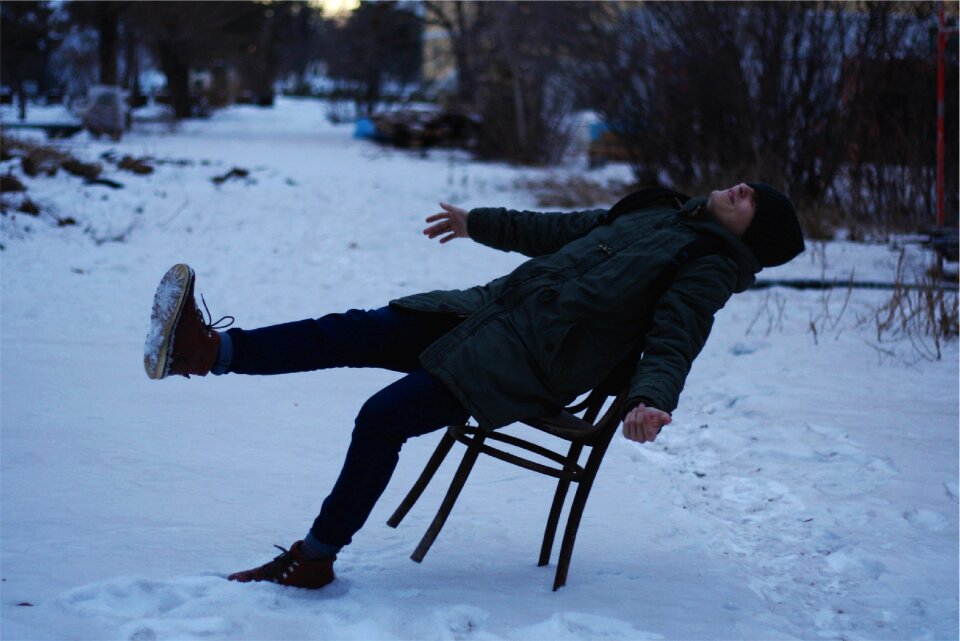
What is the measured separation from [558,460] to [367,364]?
0.70 meters

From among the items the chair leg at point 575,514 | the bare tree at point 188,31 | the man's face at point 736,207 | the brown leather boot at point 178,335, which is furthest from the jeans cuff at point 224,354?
the bare tree at point 188,31

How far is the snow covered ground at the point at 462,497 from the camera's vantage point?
3.00m

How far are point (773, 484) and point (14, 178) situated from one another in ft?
27.7

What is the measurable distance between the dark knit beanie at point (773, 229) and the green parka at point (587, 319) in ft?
0.25

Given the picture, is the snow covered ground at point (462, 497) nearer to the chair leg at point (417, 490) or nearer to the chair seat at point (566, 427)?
the chair leg at point (417, 490)

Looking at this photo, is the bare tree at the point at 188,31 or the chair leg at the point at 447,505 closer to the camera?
the chair leg at the point at 447,505

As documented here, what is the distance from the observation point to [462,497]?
425 cm

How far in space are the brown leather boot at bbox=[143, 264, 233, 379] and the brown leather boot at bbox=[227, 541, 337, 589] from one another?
575 mm

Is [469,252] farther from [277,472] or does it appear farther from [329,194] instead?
[277,472]

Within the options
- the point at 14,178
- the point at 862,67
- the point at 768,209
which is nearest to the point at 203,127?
the point at 14,178

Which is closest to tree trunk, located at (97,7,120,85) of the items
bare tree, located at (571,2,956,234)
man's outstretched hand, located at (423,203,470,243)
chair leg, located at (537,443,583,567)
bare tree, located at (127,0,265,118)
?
bare tree, located at (127,0,265,118)

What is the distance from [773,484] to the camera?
14.8 feet

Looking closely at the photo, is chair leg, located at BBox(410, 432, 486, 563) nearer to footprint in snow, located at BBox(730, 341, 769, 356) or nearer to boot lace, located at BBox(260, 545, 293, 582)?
boot lace, located at BBox(260, 545, 293, 582)

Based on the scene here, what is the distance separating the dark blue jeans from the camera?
9.77 feet
